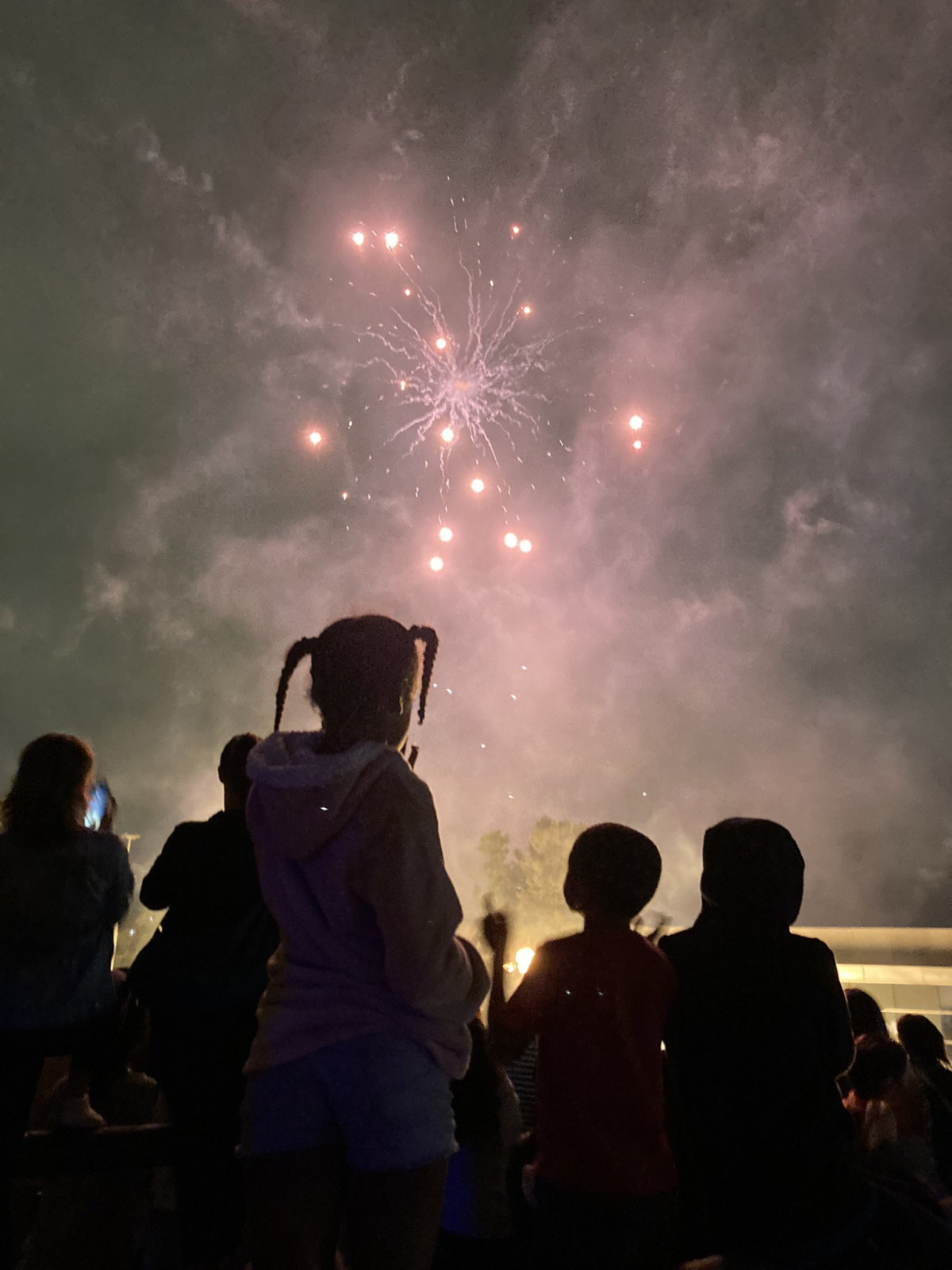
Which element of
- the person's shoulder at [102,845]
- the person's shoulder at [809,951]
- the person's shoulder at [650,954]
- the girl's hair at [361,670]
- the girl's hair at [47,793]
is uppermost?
the girl's hair at [361,670]

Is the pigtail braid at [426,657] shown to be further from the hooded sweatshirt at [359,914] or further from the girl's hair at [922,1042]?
the girl's hair at [922,1042]

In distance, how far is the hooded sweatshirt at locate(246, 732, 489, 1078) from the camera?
2.06 m

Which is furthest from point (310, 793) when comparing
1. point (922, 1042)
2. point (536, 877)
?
point (536, 877)

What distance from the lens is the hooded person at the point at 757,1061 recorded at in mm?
2770

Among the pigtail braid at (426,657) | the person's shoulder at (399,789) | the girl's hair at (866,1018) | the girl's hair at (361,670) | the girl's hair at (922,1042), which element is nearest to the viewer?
the person's shoulder at (399,789)

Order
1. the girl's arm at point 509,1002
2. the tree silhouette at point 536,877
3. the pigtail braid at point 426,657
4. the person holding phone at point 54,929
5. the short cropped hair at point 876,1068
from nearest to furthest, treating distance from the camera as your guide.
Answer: the pigtail braid at point 426,657 → the girl's arm at point 509,1002 → the person holding phone at point 54,929 → the short cropped hair at point 876,1068 → the tree silhouette at point 536,877

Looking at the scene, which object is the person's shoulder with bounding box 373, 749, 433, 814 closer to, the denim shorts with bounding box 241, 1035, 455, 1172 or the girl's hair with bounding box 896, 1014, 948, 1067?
the denim shorts with bounding box 241, 1035, 455, 1172

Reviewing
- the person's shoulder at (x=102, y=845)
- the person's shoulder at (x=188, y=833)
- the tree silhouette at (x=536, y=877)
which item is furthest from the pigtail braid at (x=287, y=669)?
the tree silhouette at (x=536, y=877)

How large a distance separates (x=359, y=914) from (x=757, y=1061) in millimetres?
1820

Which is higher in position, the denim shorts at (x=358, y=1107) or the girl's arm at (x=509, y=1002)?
the girl's arm at (x=509, y=1002)

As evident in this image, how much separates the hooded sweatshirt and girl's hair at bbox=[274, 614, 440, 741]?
0.15m

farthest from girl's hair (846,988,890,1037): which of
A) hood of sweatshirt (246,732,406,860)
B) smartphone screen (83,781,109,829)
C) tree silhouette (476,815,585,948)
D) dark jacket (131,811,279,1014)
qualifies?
tree silhouette (476,815,585,948)

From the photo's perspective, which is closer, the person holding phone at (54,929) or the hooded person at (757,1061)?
the hooded person at (757,1061)

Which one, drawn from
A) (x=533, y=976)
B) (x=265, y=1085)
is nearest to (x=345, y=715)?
(x=265, y=1085)
